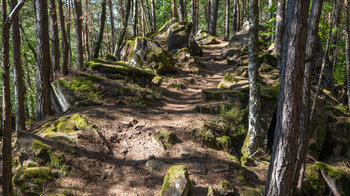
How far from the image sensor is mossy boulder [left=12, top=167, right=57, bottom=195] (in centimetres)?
416

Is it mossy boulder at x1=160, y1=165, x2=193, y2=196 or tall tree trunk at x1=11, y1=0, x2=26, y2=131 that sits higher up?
tall tree trunk at x1=11, y1=0, x2=26, y2=131

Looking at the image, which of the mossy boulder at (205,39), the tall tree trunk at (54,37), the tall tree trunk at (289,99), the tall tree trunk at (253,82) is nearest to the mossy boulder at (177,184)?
the tall tree trunk at (289,99)

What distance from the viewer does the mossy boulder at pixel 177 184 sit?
4203 millimetres

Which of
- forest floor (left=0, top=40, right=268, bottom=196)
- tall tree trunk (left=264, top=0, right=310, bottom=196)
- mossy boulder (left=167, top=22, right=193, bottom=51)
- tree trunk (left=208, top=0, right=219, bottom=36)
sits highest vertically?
tree trunk (left=208, top=0, right=219, bottom=36)

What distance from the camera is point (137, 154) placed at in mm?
6012

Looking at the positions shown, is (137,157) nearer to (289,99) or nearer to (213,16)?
(289,99)

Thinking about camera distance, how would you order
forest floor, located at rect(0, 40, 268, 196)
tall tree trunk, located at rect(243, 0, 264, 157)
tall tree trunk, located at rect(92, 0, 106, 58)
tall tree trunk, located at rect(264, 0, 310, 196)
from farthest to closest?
tall tree trunk, located at rect(92, 0, 106, 58) < tall tree trunk, located at rect(243, 0, 264, 157) < forest floor, located at rect(0, 40, 268, 196) < tall tree trunk, located at rect(264, 0, 310, 196)

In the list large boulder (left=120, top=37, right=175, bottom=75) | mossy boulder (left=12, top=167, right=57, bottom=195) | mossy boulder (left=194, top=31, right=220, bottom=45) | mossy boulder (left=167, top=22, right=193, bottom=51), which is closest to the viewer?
mossy boulder (left=12, top=167, right=57, bottom=195)

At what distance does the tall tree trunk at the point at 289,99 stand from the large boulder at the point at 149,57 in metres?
8.72

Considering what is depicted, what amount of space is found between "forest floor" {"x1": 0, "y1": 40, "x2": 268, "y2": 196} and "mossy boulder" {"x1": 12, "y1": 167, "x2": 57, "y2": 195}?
15 centimetres

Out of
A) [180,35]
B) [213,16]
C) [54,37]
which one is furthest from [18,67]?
[213,16]

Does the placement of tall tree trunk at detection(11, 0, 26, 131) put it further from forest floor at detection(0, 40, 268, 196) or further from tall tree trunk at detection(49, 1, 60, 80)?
forest floor at detection(0, 40, 268, 196)

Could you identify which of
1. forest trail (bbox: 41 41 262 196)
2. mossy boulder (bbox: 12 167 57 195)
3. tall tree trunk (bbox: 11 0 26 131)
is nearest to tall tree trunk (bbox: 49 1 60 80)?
tall tree trunk (bbox: 11 0 26 131)

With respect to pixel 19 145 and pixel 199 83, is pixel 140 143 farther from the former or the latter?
pixel 199 83
